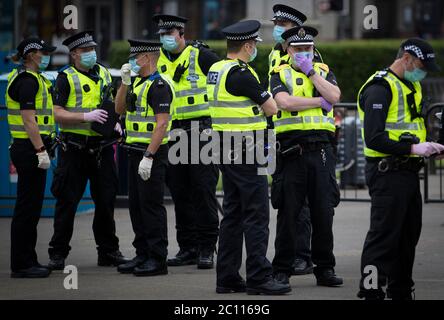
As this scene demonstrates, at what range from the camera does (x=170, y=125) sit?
984 cm

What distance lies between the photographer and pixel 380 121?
790 cm

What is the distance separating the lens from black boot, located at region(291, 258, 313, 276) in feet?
32.1

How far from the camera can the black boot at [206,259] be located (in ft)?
33.1

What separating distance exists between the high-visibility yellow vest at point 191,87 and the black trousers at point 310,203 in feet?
4.85

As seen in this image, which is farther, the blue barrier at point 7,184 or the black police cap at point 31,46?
the blue barrier at point 7,184

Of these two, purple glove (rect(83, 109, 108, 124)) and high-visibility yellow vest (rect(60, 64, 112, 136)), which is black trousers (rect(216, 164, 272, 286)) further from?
high-visibility yellow vest (rect(60, 64, 112, 136))

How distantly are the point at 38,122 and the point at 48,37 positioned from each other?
2069 centimetres

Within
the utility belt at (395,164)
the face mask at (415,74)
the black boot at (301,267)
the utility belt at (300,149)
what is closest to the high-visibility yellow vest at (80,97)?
the utility belt at (300,149)

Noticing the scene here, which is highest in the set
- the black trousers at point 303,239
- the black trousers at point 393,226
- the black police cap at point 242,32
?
the black police cap at point 242,32

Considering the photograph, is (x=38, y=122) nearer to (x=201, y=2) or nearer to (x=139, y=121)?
(x=139, y=121)

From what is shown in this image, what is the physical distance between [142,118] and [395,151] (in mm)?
2533

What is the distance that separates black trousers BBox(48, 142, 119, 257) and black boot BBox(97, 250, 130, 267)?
0.13 feet

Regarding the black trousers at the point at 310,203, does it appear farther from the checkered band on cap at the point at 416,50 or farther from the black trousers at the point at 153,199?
the checkered band on cap at the point at 416,50
